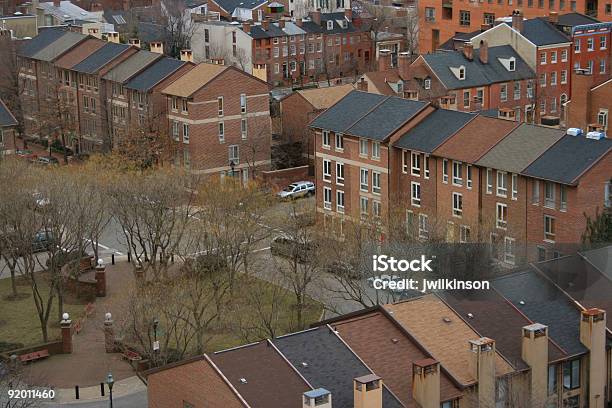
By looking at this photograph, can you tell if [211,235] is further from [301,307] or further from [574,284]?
[574,284]

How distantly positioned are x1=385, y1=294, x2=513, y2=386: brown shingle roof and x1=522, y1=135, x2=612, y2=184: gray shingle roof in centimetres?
1353

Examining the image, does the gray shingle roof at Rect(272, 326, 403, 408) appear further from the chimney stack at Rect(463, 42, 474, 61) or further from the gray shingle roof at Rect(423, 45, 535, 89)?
the chimney stack at Rect(463, 42, 474, 61)

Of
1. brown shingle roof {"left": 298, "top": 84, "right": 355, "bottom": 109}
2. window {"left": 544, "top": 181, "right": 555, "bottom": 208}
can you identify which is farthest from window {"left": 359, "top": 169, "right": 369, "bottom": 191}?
brown shingle roof {"left": 298, "top": 84, "right": 355, "bottom": 109}

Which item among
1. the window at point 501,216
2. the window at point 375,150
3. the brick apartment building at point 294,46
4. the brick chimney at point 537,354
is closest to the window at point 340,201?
the window at point 375,150

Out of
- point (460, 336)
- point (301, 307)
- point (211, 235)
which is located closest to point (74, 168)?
point (211, 235)

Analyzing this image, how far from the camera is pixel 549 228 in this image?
49219 mm

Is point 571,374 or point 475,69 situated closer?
point 571,374

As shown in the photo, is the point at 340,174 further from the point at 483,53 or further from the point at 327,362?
the point at 327,362

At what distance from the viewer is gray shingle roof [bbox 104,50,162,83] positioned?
73.1 m

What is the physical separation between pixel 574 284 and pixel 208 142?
33381 millimetres

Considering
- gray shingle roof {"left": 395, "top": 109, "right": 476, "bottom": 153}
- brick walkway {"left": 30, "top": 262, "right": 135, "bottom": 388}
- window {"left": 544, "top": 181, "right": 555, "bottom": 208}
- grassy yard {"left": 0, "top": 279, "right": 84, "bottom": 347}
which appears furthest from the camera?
gray shingle roof {"left": 395, "top": 109, "right": 476, "bottom": 153}

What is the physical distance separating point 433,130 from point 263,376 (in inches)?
948

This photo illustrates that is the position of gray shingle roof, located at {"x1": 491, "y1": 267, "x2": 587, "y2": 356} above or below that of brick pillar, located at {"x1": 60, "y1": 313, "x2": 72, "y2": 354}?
above

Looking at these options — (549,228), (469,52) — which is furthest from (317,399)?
(469,52)
